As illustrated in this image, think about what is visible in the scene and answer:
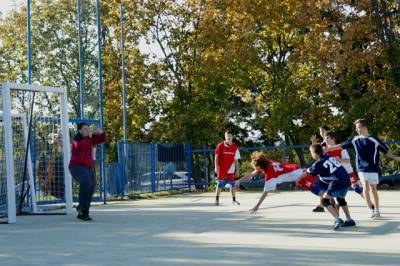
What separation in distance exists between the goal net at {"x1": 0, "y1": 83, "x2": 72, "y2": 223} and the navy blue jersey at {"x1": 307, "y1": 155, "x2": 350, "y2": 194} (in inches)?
250

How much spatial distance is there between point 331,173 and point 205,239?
247 cm

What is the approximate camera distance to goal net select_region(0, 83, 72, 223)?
52.6ft

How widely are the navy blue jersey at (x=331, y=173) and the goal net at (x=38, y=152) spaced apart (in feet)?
20.8

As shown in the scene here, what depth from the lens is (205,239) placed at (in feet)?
35.0

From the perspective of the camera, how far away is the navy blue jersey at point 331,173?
11.7 m

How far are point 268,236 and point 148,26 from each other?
27.0m

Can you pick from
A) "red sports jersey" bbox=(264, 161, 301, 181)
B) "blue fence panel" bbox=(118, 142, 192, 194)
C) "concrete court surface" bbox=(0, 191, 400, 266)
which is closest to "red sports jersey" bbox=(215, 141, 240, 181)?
"concrete court surface" bbox=(0, 191, 400, 266)

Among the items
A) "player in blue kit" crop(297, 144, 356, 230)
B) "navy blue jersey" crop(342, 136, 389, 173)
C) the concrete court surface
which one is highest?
"navy blue jersey" crop(342, 136, 389, 173)

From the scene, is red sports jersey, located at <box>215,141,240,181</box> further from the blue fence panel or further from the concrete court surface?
the blue fence panel

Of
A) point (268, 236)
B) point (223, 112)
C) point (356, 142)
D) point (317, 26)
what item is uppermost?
point (317, 26)

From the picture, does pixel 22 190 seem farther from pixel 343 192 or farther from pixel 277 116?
pixel 277 116

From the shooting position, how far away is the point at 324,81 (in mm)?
32625

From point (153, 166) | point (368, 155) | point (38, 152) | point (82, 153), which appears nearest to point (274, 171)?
point (368, 155)

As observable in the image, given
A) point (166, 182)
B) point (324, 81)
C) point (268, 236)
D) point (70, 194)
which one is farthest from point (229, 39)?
point (268, 236)
